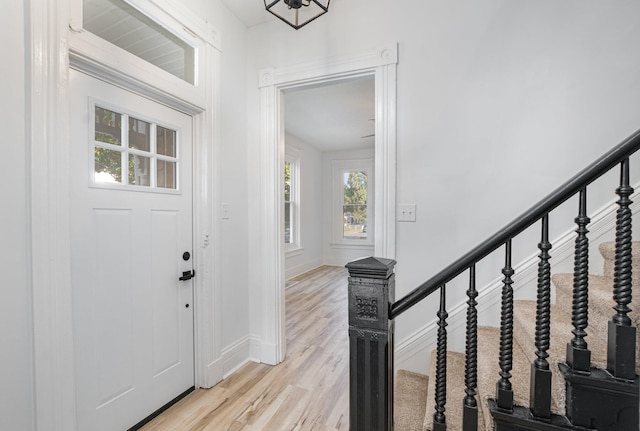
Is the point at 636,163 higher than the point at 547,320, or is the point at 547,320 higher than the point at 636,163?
the point at 636,163

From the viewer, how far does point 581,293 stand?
103cm

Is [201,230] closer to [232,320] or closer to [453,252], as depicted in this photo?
[232,320]

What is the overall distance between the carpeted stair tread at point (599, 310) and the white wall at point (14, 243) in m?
2.30

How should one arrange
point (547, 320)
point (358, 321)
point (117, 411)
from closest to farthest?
point (547, 320), point (358, 321), point (117, 411)

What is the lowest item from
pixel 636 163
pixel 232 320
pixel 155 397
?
pixel 155 397

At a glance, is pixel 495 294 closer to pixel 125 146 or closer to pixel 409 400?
pixel 409 400

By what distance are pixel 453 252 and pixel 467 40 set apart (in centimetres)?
145

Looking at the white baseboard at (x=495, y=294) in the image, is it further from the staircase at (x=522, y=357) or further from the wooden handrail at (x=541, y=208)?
the wooden handrail at (x=541, y=208)

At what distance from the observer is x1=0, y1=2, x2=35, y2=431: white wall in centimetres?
119

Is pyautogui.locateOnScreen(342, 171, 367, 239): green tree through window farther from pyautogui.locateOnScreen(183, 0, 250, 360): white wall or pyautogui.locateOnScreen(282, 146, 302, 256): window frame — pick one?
pyautogui.locateOnScreen(183, 0, 250, 360): white wall

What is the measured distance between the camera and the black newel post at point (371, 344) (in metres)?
1.17

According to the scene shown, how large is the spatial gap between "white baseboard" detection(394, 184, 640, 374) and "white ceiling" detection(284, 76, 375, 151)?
6.96 feet

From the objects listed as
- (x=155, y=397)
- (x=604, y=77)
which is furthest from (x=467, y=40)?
(x=155, y=397)

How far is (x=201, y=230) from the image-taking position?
2.18m
